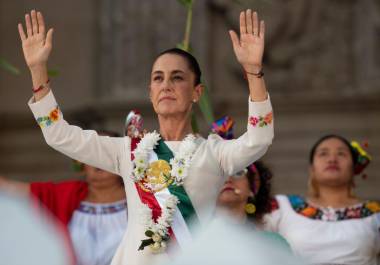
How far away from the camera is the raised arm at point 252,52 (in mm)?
2904

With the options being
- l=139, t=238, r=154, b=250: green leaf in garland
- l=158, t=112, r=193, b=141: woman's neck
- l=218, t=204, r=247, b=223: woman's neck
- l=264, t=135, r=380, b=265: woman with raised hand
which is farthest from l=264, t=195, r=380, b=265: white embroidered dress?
l=139, t=238, r=154, b=250: green leaf in garland

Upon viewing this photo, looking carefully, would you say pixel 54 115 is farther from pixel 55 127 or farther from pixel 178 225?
pixel 178 225

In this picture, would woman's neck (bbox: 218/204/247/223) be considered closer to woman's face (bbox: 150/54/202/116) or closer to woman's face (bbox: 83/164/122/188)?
woman's face (bbox: 83/164/122/188)

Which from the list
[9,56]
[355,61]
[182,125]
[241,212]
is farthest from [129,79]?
[182,125]

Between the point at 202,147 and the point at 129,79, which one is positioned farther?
the point at 129,79

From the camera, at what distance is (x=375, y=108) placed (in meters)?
7.35

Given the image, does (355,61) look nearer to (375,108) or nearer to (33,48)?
(375,108)

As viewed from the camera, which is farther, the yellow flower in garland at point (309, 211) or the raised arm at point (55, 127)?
the yellow flower in garland at point (309, 211)

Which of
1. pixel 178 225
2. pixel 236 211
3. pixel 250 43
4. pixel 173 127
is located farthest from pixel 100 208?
pixel 250 43


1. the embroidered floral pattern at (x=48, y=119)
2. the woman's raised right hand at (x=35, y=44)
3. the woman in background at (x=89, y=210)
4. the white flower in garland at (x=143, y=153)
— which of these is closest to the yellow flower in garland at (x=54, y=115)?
the embroidered floral pattern at (x=48, y=119)

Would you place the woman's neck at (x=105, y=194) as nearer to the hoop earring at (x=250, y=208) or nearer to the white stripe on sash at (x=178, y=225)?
the hoop earring at (x=250, y=208)

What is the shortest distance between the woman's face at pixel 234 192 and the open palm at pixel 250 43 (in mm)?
1208

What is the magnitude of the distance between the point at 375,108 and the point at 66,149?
4.72 m

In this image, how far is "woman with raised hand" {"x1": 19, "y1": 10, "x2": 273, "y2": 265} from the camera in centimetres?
291
